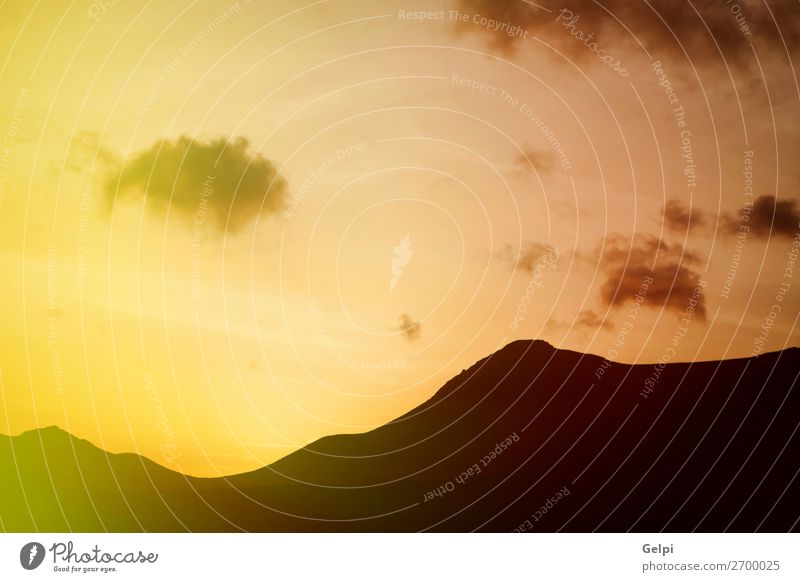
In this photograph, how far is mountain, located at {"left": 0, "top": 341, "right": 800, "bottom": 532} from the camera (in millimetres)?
9594

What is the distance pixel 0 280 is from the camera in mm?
9336

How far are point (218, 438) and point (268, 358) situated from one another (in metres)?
1.24

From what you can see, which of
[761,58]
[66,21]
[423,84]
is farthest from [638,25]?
[66,21]

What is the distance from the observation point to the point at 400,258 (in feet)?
33.8

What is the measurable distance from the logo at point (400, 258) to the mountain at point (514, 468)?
1.65m

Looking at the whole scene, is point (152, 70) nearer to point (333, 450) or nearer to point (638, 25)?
point (333, 450)
